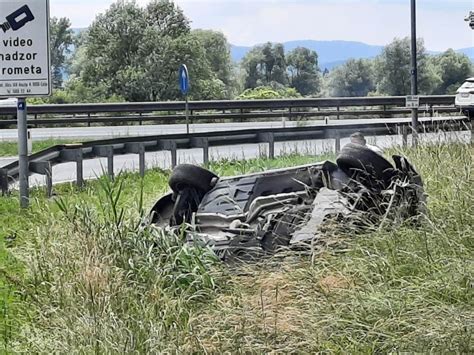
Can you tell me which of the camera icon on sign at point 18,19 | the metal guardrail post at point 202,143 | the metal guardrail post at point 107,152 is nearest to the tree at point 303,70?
the metal guardrail post at point 202,143

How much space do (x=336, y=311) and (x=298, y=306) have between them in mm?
388

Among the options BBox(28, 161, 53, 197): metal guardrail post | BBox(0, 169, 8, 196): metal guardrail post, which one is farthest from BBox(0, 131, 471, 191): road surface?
BBox(28, 161, 53, 197): metal guardrail post

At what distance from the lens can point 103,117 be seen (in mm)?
34094

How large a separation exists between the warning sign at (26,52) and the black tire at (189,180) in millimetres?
4477

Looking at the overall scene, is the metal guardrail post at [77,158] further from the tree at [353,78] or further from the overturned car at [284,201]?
the tree at [353,78]

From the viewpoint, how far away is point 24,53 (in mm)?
12477

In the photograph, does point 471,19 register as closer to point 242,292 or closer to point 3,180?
point 3,180

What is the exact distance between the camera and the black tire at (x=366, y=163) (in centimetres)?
748

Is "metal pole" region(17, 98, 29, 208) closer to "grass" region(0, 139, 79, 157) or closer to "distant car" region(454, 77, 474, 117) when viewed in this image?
"grass" region(0, 139, 79, 157)

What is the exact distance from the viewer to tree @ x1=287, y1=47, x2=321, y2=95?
68.0 metres

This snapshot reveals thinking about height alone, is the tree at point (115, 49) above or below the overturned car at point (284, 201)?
above

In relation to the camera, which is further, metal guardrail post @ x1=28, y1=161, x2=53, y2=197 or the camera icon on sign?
metal guardrail post @ x1=28, y1=161, x2=53, y2=197

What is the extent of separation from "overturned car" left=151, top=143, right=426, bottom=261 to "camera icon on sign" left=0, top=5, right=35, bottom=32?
475 cm

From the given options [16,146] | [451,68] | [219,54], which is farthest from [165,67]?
[16,146]
